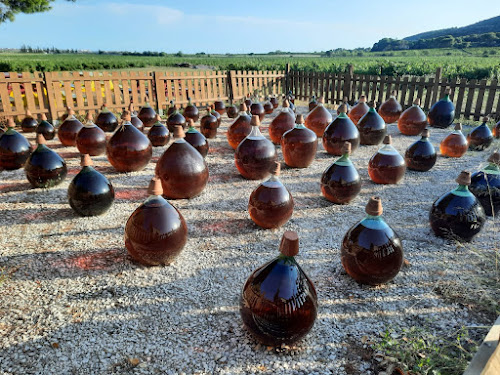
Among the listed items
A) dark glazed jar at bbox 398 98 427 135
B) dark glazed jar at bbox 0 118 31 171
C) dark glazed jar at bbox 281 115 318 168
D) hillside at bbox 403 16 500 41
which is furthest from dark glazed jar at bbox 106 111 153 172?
hillside at bbox 403 16 500 41

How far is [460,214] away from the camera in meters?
3.79

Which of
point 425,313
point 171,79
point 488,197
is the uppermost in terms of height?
point 171,79

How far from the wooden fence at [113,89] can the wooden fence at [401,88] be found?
1823 mm

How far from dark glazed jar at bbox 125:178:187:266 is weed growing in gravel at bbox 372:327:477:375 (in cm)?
197

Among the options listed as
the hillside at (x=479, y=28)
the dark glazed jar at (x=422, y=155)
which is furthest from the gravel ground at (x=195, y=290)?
the hillside at (x=479, y=28)

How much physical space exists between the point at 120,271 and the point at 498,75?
28.4 m

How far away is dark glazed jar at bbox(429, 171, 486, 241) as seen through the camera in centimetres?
378

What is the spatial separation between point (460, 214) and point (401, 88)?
1024cm

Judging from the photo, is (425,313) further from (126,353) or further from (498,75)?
(498,75)

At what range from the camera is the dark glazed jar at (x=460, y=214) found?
378 centimetres

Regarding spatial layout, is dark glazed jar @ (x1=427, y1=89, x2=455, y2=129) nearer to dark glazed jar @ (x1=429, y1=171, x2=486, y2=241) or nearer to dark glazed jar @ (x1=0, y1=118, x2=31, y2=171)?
dark glazed jar @ (x1=429, y1=171, x2=486, y2=241)

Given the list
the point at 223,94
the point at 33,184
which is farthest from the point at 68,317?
the point at 223,94

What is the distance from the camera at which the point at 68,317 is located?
111 inches

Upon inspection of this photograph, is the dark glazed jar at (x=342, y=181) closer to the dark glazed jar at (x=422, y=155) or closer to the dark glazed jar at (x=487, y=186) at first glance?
the dark glazed jar at (x=487, y=186)
